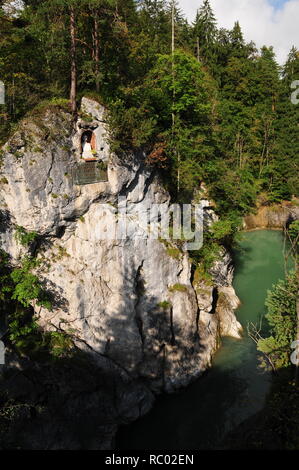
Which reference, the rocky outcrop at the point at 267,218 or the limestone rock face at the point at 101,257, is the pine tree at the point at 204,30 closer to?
the rocky outcrop at the point at 267,218

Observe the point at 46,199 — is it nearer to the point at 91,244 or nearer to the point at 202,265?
the point at 91,244

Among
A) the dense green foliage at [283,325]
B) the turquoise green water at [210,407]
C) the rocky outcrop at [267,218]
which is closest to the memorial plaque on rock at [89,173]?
the dense green foliage at [283,325]

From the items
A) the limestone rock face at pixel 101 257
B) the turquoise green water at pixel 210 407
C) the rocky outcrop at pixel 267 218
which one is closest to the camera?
the limestone rock face at pixel 101 257

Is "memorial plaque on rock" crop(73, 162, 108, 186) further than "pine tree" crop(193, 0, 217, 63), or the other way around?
"pine tree" crop(193, 0, 217, 63)

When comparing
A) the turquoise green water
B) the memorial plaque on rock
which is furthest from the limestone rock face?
the turquoise green water

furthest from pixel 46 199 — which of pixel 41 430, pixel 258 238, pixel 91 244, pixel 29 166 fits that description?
pixel 258 238

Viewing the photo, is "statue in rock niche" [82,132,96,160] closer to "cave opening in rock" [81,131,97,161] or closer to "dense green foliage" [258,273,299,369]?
"cave opening in rock" [81,131,97,161]
